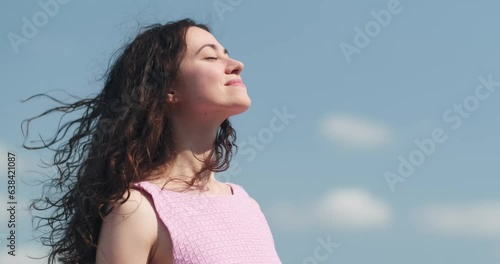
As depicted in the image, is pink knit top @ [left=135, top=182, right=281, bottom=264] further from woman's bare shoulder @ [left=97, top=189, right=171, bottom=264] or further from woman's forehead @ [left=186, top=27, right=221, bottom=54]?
woman's forehead @ [left=186, top=27, right=221, bottom=54]

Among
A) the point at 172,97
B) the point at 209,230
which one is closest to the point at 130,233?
the point at 209,230

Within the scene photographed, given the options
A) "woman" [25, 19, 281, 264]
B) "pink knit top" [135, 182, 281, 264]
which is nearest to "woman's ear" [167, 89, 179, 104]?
"woman" [25, 19, 281, 264]

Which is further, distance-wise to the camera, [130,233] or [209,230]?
[209,230]

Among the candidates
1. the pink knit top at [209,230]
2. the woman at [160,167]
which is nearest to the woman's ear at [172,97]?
the woman at [160,167]

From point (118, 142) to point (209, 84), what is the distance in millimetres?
501

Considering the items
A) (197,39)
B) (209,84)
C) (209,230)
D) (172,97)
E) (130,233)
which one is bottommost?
(130,233)

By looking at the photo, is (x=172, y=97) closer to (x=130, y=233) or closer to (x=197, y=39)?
(x=197, y=39)

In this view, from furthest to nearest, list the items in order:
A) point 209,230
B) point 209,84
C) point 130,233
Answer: point 209,84 → point 209,230 → point 130,233

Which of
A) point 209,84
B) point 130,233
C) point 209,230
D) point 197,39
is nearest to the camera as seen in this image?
point 130,233

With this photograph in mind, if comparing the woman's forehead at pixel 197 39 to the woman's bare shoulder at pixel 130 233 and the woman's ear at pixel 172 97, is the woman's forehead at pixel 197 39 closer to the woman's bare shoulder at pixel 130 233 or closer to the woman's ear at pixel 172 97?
the woman's ear at pixel 172 97

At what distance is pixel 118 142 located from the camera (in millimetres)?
3629

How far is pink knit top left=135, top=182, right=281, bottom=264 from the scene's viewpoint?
3418mm

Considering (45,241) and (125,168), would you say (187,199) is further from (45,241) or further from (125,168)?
(45,241)

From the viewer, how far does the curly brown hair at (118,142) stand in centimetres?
351
